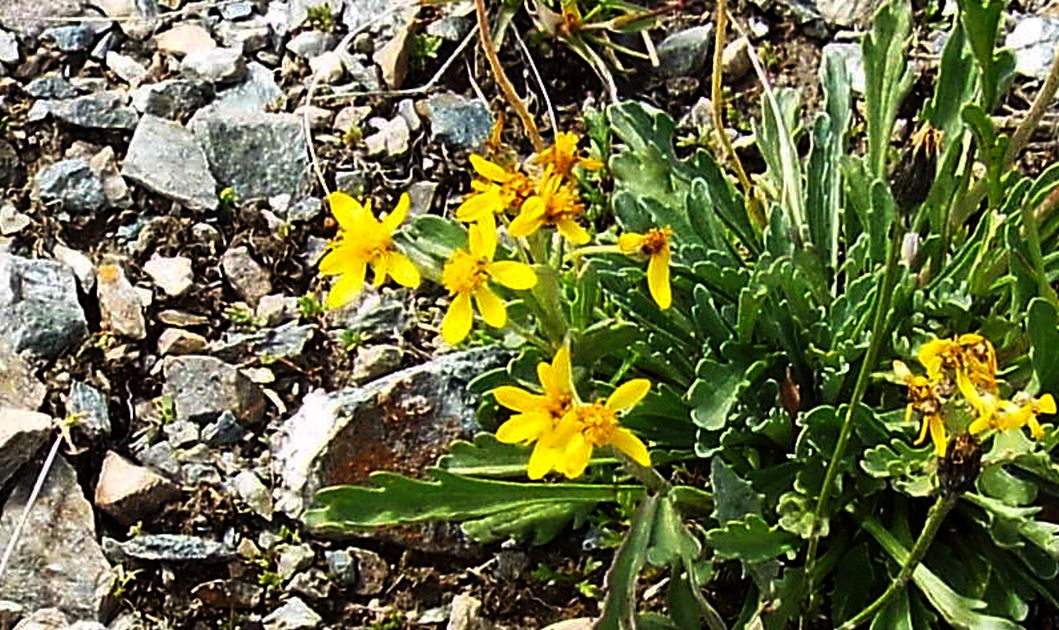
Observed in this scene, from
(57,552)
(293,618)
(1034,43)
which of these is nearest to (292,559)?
(293,618)

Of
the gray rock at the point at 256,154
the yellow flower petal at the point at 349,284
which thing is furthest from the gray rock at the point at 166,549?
the gray rock at the point at 256,154

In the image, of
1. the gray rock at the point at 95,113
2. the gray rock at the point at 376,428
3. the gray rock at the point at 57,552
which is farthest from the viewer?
the gray rock at the point at 95,113

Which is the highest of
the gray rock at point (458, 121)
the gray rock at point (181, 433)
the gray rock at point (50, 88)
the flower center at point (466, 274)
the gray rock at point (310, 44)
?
the flower center at point (466, 274)

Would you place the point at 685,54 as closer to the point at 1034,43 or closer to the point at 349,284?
the point at 1034,43

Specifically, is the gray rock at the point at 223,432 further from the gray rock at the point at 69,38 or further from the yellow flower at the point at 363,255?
the gray rock at the point at 69,38

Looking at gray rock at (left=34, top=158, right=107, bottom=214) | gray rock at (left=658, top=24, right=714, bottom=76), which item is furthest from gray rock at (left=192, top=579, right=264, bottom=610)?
gray rock at (left=658, top=24, right=714, bottom=76)
